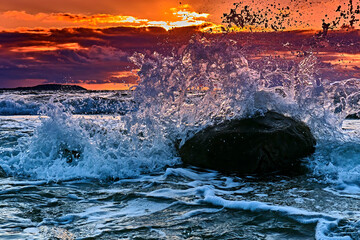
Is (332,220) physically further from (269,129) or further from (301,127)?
(301,127)

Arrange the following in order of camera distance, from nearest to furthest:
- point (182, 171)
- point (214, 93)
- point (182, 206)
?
point (182, 206) < point (182, 171) < point (214, 93)

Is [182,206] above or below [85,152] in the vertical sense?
below

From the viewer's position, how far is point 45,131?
5914 millimetres

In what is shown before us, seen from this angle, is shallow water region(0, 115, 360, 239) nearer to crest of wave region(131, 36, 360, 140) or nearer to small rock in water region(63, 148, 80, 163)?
small rock in water region(63, 148, 80, 163)

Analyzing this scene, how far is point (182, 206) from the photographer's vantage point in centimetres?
360

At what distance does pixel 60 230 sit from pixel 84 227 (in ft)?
0.61

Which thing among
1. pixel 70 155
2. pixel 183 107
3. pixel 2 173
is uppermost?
pixel 183 107

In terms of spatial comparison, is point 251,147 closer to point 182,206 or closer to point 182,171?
point 182,171

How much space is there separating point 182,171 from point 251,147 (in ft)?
3.22

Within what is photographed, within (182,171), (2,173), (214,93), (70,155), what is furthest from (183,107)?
(2,173)

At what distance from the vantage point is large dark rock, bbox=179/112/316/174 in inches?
200

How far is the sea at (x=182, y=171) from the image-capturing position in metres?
3.04

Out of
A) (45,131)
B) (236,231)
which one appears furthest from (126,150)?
(236,231)

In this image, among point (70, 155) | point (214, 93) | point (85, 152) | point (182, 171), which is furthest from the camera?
point (214, 93)
